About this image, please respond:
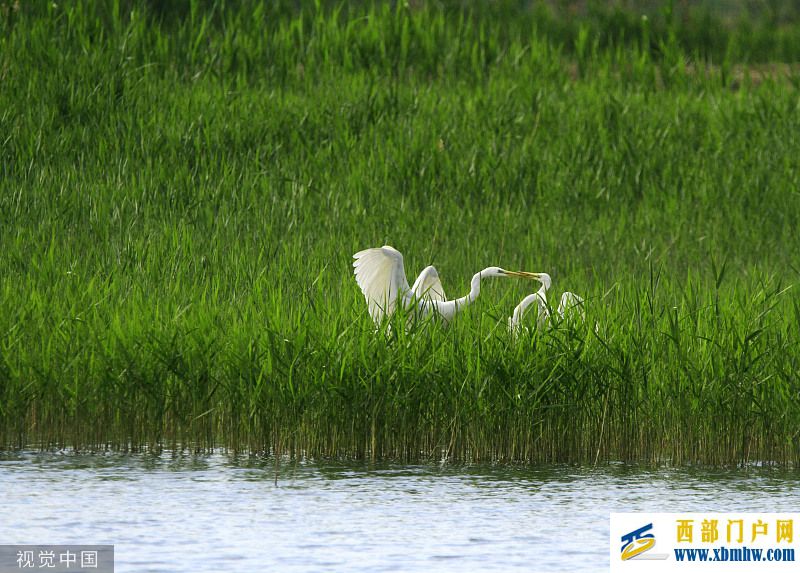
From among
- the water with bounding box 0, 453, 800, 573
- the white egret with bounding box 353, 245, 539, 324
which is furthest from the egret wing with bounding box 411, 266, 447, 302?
the water with bounding box 0, 453, 800, 573

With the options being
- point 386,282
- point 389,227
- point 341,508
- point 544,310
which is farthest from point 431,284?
point 389,227

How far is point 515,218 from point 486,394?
6.33 m

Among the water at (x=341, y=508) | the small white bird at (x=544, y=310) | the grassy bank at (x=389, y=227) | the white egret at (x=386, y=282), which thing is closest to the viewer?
the water at (x=341, y=508)

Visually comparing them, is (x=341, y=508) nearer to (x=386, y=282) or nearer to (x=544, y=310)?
(x=544, y=310)

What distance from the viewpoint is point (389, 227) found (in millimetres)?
13836

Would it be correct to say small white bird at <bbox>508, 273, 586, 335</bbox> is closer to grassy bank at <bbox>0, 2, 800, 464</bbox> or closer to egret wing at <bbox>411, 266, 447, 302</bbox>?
grassy bank at <bbox>0, 2, 800, 464</bbox>

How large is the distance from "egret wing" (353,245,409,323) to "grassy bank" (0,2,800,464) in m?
0.52

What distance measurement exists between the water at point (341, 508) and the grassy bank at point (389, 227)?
1.11 feet

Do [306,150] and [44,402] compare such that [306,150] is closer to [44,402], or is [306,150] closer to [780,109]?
[780,109]

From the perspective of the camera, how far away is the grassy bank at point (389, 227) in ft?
27.7

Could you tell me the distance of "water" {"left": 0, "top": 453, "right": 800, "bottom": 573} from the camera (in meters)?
6.59

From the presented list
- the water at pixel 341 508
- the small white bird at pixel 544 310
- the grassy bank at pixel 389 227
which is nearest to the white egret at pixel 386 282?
the grassy bank at pixel 389 227

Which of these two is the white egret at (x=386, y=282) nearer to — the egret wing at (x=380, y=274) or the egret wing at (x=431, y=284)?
the egret wing at (x=380, y=274)

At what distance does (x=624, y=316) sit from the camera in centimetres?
925
